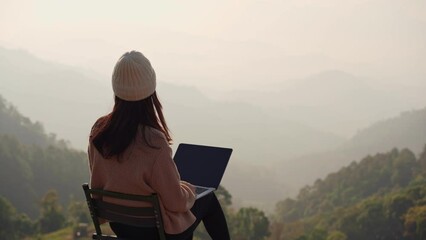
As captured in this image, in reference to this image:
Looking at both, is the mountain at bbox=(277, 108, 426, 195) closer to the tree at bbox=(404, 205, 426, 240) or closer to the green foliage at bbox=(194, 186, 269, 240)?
the tree at bbox=(404, 205, 426, 240)

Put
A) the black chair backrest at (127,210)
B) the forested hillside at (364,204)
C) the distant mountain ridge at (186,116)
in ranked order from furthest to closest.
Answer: the distant mountain ridge at (186,116), the forested hillside at (364,204), the black chair backrest at (127,210)

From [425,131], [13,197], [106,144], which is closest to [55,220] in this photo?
[13,197]

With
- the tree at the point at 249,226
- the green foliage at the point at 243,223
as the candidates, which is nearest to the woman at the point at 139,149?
the green foliage at the point at 243,223

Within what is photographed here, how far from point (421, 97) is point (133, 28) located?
10536mm

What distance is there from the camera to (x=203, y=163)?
1952 mm

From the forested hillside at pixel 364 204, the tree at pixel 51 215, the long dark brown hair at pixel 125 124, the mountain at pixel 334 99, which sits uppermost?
the mountain at pixel 334 99

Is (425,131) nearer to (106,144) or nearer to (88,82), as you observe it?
(106,144)

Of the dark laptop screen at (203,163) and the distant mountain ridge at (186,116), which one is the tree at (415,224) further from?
the distant mountain ridge at (186,116)

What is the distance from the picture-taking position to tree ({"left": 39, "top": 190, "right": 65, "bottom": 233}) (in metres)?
13.2

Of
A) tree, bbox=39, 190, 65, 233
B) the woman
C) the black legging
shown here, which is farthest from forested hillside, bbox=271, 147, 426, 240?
the woman

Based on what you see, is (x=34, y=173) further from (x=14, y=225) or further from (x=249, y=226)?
(x=249, y=226)

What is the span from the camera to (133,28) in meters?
20.1

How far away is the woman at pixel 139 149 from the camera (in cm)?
160

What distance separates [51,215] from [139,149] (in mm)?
13206
